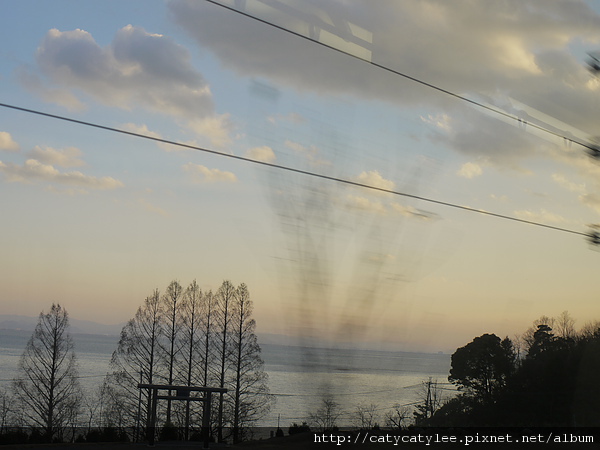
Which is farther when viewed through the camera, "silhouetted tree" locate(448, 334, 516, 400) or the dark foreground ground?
"silhouetted tree" locate(448, 334, 516, 400)

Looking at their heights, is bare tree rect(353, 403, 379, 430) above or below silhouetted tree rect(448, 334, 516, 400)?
below

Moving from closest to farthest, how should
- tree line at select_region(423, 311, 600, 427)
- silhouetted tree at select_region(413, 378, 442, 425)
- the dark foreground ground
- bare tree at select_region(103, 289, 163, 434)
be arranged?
the dark foreground ground
tree line at select_region(423, 311, 600, 427)
silhouetted tree at select_region(413, 378, 442, 425)
bare tree at select_region(103, 289, 163, 434)

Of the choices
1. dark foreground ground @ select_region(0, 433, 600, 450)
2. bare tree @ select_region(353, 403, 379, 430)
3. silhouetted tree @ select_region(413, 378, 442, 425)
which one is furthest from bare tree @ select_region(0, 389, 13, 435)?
dark foreground ground @ select_region(0, 433, 600, 450)

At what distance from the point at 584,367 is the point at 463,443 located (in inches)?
424

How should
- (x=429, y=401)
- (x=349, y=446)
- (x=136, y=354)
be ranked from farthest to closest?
(x=136, y=354)
(x=429, y=401)
(x=349, y=446)

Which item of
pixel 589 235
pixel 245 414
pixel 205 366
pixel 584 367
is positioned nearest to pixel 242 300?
pixel 205 366

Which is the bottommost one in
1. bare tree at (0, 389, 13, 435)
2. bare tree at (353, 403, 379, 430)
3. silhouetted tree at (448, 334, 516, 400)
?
bare tree at (0, 389, 13, 435)

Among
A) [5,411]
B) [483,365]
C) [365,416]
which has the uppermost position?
[483,365]

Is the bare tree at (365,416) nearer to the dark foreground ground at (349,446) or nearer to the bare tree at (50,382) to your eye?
the dark foreground ground at (349,446)

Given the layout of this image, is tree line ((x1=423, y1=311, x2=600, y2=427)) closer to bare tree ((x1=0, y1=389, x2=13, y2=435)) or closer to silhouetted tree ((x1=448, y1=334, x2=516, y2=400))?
silhouetted tree ((x1=448, y1=334, x2=516, y2=400))

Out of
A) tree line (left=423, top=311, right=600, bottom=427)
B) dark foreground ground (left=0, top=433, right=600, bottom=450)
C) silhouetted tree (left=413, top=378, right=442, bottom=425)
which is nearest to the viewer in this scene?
dark foreground ground (left=0, top=433, right=600, bottom=450)

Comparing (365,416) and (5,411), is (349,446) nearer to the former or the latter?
(365,416)

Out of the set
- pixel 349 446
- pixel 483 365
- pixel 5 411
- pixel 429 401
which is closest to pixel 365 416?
pixel 429 401

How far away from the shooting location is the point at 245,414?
1740 inches
